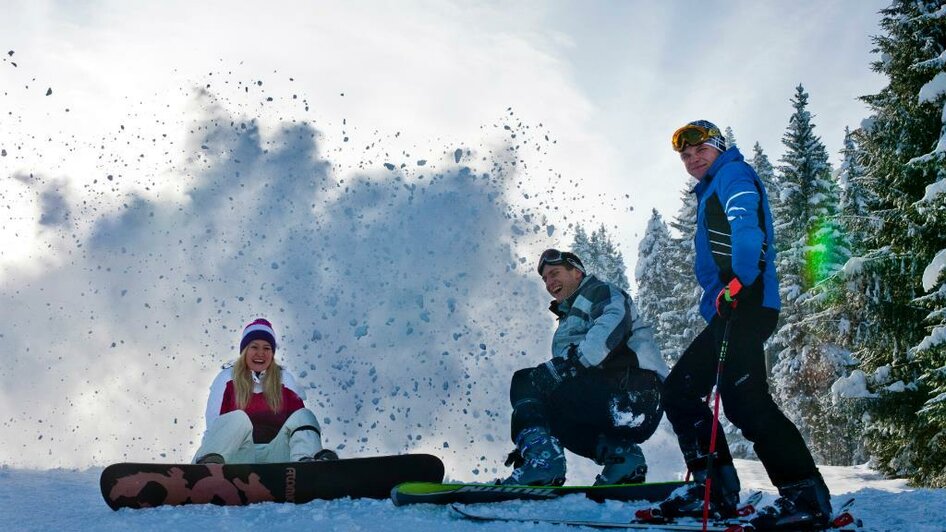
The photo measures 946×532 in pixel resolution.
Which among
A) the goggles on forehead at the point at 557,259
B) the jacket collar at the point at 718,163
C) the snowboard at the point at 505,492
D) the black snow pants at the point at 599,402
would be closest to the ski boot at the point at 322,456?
the snowboard at the point at 505,492

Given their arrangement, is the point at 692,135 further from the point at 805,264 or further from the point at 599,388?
the point at 805,264

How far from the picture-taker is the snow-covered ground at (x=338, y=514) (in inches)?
135

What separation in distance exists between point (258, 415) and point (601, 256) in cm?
3235

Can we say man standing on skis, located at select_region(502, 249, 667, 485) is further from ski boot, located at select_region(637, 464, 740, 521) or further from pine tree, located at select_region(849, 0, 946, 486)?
pine tree, located at select_region(849, 0, 946, 486)

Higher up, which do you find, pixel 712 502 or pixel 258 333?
pixel 258 333

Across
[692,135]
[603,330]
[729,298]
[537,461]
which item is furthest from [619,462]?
[692,135]

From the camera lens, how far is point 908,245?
12234 mm

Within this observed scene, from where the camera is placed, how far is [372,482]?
434 centimetres

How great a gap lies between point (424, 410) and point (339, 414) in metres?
1.89

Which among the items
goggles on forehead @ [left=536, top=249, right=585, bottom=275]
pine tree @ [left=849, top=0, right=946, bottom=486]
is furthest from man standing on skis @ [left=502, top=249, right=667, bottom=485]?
pine tree @ [left=849, top=0, right=946, bottom=486]

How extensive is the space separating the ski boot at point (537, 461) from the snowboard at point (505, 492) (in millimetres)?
250

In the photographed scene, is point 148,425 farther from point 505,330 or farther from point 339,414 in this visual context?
point 505,330

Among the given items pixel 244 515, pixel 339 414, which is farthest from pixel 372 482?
pixel 339 414

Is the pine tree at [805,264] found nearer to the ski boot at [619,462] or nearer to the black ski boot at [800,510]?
the ski boot at [619,462]
